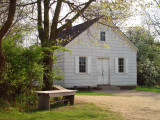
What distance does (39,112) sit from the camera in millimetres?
7359

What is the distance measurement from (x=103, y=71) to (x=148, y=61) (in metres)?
7.72

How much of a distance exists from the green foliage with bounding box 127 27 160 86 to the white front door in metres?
4.48

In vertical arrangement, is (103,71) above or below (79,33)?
below

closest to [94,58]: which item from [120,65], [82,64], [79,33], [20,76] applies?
[82,64]

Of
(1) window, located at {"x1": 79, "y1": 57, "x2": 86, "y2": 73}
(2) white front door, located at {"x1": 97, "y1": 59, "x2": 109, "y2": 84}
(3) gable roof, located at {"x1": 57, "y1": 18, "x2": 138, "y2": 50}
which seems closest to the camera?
(3) gable roof, located at {"x1": 57, "y1": 18, "x2": 138, "y2": 50}

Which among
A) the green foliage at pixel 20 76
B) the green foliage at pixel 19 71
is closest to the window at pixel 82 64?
the green foliage at pixel 20 76

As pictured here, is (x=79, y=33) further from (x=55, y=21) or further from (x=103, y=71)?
(x=55, y=21)

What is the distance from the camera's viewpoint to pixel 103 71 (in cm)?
1892

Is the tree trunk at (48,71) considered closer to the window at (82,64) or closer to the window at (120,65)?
Result: the window at (82,64)

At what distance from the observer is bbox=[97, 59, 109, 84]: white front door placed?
18750 mm

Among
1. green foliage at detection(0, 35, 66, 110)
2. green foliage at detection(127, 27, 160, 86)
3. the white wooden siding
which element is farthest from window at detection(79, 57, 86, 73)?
green foliage at detection(0, 35, 66, 110)

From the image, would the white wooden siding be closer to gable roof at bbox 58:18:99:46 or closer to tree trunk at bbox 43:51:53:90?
gable roof at bbox 58:18:99:46

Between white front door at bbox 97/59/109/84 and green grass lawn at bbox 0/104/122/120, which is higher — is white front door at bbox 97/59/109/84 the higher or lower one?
the higher one

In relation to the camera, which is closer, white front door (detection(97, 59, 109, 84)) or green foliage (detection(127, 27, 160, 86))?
white front door (detection(97, 59, 109, 84))
